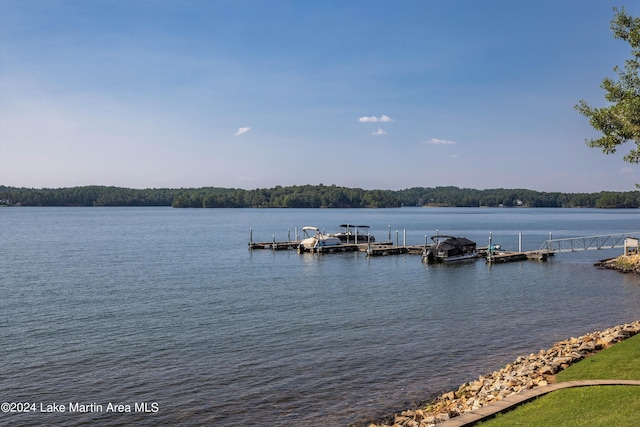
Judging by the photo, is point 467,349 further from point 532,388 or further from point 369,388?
point 532,388

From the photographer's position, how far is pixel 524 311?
100 ft

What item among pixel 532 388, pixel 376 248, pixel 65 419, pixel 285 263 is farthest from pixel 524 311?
pixel 376 248

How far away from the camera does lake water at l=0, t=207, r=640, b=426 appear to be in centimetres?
1666

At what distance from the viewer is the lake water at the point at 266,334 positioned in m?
16.7

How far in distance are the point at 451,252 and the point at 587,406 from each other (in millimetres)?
46649

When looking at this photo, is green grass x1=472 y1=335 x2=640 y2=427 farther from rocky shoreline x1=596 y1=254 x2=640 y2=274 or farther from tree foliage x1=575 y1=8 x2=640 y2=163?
rocky shoreline x1=596 y1=254 x2=640 y2=274

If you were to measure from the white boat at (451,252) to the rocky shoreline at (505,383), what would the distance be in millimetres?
36553

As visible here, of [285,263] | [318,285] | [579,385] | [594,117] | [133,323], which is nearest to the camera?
[579,385]

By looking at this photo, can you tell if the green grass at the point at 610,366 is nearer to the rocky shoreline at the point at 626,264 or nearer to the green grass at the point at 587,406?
the green grass at the point at 587,406

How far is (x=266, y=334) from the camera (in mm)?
24641

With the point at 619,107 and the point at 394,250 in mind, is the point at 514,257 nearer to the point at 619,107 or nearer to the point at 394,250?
the point at 394,250

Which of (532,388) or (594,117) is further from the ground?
(594,117)

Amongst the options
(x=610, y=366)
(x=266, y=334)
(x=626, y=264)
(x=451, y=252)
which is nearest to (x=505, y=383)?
(x=610, y=366)

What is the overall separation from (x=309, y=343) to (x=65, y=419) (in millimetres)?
10261
